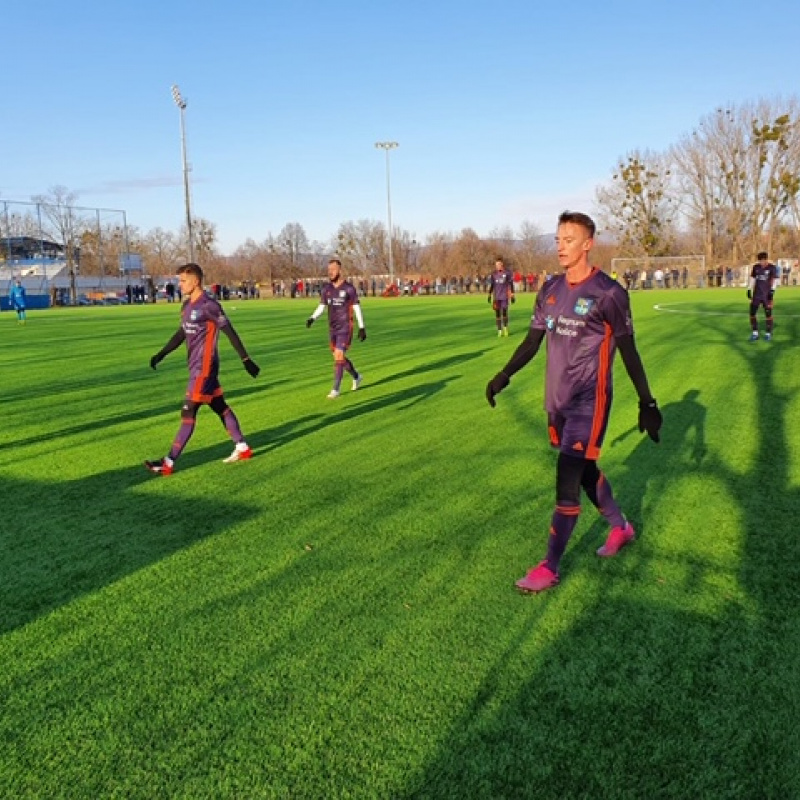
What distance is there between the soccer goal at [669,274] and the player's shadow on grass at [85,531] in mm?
60748

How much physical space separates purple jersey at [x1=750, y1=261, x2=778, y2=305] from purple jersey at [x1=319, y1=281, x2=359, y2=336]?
377 inches

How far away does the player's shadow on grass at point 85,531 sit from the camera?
422 centimetres

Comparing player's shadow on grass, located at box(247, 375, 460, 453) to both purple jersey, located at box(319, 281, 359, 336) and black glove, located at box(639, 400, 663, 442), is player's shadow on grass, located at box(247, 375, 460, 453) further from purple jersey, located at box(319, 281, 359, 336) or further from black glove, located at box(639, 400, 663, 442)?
black glove, located at box(639, 400, 663, 442)

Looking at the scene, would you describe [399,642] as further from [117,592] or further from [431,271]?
[431,271]

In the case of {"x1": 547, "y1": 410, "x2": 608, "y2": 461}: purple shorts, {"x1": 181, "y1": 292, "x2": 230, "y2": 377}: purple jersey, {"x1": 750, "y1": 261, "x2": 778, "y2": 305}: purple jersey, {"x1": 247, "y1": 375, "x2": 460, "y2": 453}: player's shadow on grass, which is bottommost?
{"x1": 247, "y1": 375, "x2": 460, "y2": 453}: player's shadow on grass

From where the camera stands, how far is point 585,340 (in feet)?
13.1

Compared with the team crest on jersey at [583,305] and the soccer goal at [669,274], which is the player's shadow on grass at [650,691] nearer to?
the team crest on jersey at [583,305]

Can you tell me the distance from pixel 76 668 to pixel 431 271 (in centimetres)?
8831

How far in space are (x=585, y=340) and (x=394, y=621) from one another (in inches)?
74.7

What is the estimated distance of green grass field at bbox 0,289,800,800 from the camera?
2.68m

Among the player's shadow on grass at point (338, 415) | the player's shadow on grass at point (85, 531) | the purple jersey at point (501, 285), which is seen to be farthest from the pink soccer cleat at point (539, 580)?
the purple jersey at point (501, 285)

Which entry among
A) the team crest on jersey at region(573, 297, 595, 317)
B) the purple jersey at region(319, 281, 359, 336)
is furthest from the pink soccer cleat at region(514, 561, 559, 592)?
the purple jersey at region(319, 281, 359, 336)

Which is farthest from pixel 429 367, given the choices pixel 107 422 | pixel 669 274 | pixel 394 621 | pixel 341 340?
pixel 669 274

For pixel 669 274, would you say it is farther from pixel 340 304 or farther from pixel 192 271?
pixel 192 271
